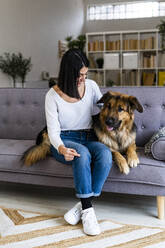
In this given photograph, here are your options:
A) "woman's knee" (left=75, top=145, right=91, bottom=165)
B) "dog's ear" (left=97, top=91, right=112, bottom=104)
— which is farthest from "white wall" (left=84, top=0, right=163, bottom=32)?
"woman's knee" (left=75, top=145, right=91, bottom=165)

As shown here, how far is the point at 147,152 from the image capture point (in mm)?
2131

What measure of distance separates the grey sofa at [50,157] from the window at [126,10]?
23.3 feet

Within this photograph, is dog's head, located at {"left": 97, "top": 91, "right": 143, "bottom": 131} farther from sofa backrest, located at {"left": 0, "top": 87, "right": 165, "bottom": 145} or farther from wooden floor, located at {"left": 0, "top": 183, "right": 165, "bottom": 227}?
wooden floor, located at {"left": 0, "top": 183, "right": 165, "bottom": 227}

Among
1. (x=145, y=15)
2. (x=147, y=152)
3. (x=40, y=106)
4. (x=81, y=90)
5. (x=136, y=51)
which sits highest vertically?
(x=145, y=15)

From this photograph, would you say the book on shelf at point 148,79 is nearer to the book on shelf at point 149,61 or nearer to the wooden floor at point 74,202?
the book on shelf at point 149,61

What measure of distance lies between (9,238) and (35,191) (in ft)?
2.77

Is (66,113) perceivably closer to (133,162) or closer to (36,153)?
(36,153)

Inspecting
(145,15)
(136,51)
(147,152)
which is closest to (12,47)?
(136,51)

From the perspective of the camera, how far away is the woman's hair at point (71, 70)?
197cm

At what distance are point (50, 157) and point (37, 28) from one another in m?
4.97

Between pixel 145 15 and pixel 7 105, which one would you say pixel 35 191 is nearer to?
pixel 7 105

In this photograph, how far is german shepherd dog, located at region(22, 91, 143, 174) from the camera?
6.50ft

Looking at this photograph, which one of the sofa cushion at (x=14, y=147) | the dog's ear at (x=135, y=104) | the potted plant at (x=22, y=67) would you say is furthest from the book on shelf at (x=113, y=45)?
the dog's ear at (x=135, y=104)

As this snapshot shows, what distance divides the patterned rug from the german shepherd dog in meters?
0.37
